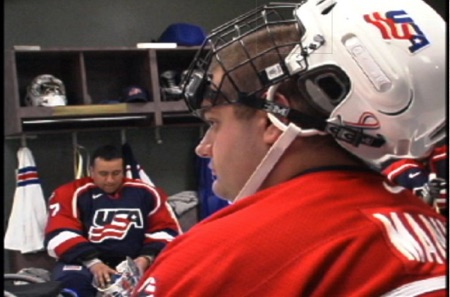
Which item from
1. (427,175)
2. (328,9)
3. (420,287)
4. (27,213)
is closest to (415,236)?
(420,287)

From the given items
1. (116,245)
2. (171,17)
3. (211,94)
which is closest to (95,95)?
(171,17)

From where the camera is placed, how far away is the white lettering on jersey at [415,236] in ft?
2.30

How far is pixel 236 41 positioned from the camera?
0.85 metres

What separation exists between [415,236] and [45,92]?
318 centimetres

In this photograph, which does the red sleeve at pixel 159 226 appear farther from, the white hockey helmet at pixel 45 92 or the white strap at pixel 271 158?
the white strap at pixel 271 158

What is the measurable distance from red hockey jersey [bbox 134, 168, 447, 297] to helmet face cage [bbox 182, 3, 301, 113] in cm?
14

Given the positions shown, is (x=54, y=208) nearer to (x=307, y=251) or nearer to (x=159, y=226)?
(x=159, y=226)

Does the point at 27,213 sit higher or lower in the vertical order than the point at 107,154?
lower

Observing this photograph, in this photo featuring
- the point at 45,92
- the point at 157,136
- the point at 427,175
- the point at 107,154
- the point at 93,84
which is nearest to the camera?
the point at 427,175

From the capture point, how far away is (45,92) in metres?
3.68

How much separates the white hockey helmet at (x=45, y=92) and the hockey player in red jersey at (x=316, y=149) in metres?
2.85

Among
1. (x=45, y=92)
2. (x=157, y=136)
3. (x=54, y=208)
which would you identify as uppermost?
(x=45, y=92)

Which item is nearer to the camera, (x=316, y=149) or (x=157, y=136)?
(x=316, y=149)

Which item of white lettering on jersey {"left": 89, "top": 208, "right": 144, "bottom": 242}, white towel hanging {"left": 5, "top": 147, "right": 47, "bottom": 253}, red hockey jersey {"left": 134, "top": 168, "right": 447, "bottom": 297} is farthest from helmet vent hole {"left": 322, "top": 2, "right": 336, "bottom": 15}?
white towel hanging {"left": 5, "top": 147, "right": 47, "bottom": 253}
